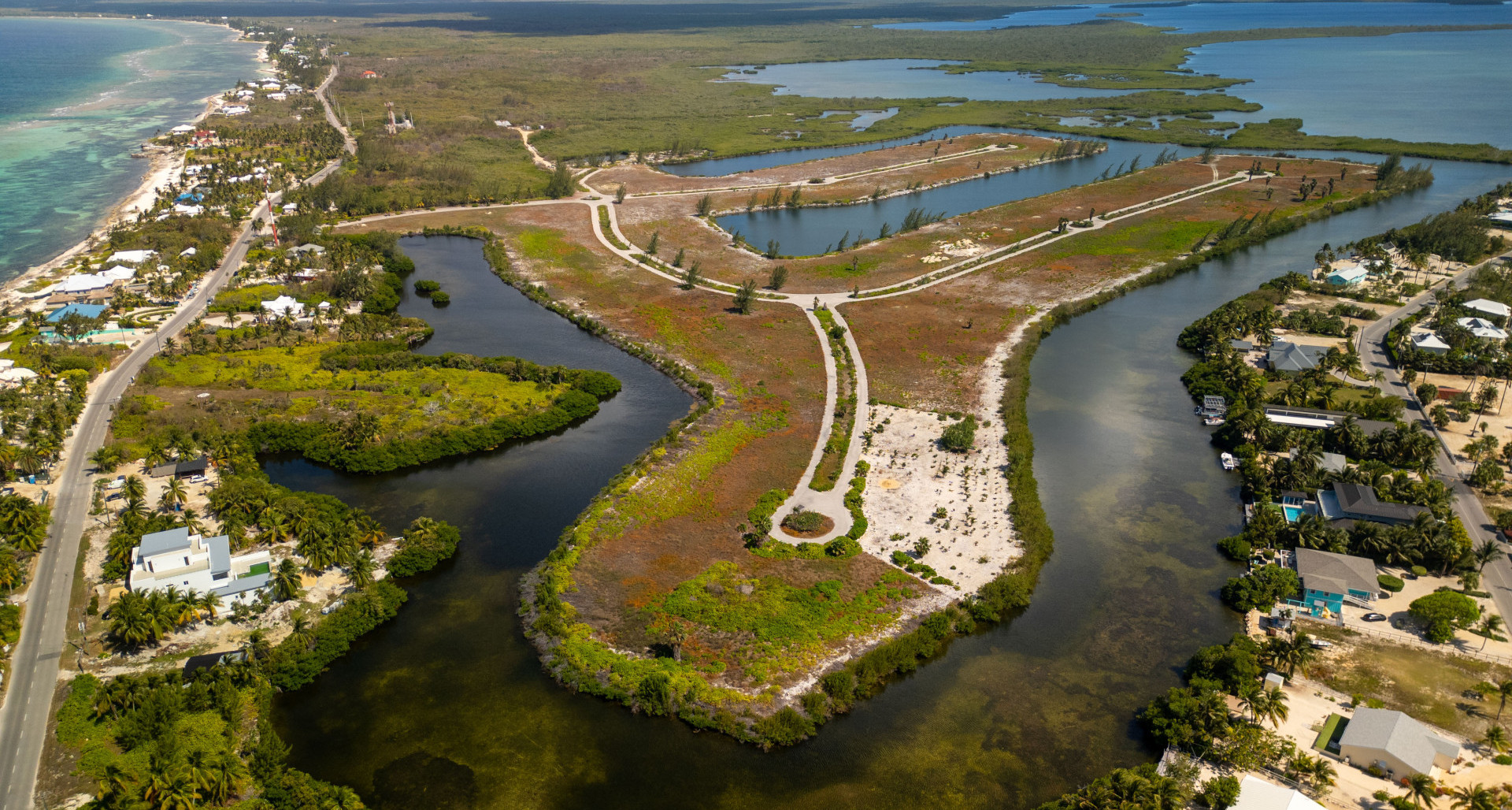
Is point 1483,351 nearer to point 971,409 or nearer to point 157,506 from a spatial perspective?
point 971,409

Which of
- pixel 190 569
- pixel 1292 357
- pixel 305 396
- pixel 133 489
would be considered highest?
pixel 1292 357

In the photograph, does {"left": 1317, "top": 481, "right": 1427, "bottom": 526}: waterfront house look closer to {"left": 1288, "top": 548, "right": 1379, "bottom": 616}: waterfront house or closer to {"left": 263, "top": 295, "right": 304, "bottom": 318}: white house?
{"left": 1288, "top": 548, "right": 1379, "bottom": 616}: waterfront house

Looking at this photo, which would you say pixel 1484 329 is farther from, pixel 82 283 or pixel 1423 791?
pixel 82 283

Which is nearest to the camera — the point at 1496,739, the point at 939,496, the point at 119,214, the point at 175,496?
the point at 1496,739

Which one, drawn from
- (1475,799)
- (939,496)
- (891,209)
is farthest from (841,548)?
(891,209)

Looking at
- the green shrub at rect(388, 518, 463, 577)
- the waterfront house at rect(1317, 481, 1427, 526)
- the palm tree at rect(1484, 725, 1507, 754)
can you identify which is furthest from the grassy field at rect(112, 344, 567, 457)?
the palm tree at rect(1484, 725, 1507, 754)

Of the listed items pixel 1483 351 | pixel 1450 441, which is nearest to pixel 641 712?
pixel 1450 441
